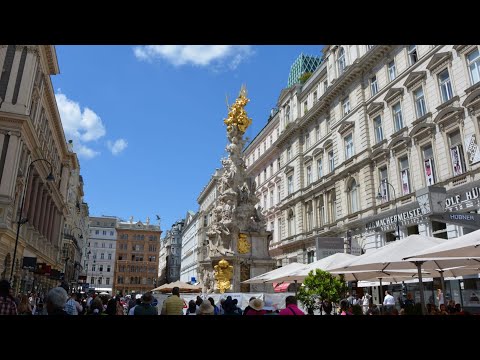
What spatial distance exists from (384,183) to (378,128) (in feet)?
14.4

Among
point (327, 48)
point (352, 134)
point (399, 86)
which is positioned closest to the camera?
point (399, 86)

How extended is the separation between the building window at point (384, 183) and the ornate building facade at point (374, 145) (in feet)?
0.26

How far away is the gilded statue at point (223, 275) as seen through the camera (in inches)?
1017

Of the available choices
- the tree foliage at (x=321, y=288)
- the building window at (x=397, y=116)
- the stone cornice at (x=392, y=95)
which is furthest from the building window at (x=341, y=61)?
the tree foliage at (x=321, y=288)

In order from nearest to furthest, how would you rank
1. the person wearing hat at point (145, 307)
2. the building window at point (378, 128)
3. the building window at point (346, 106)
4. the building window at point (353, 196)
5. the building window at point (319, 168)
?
the person wearing hat at point (145, 307) < the building window at point (378, 128) < the building window at point (353, 196) < the building window at point (346, 106) < the building window at point (319, 168)

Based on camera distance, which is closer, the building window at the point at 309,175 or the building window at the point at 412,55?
the building window at the point at 412,55

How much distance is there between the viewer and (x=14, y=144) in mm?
25719

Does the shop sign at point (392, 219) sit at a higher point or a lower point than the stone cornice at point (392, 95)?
lower

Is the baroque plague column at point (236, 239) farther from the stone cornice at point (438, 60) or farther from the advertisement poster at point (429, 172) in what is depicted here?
the stone cornice at point (438, 60)

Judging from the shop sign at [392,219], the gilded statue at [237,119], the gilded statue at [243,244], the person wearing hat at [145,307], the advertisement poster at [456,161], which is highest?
the gilded statue at [237,119]

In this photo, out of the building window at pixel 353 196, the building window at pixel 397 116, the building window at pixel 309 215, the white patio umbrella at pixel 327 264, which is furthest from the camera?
the building window at pixel 309 215
